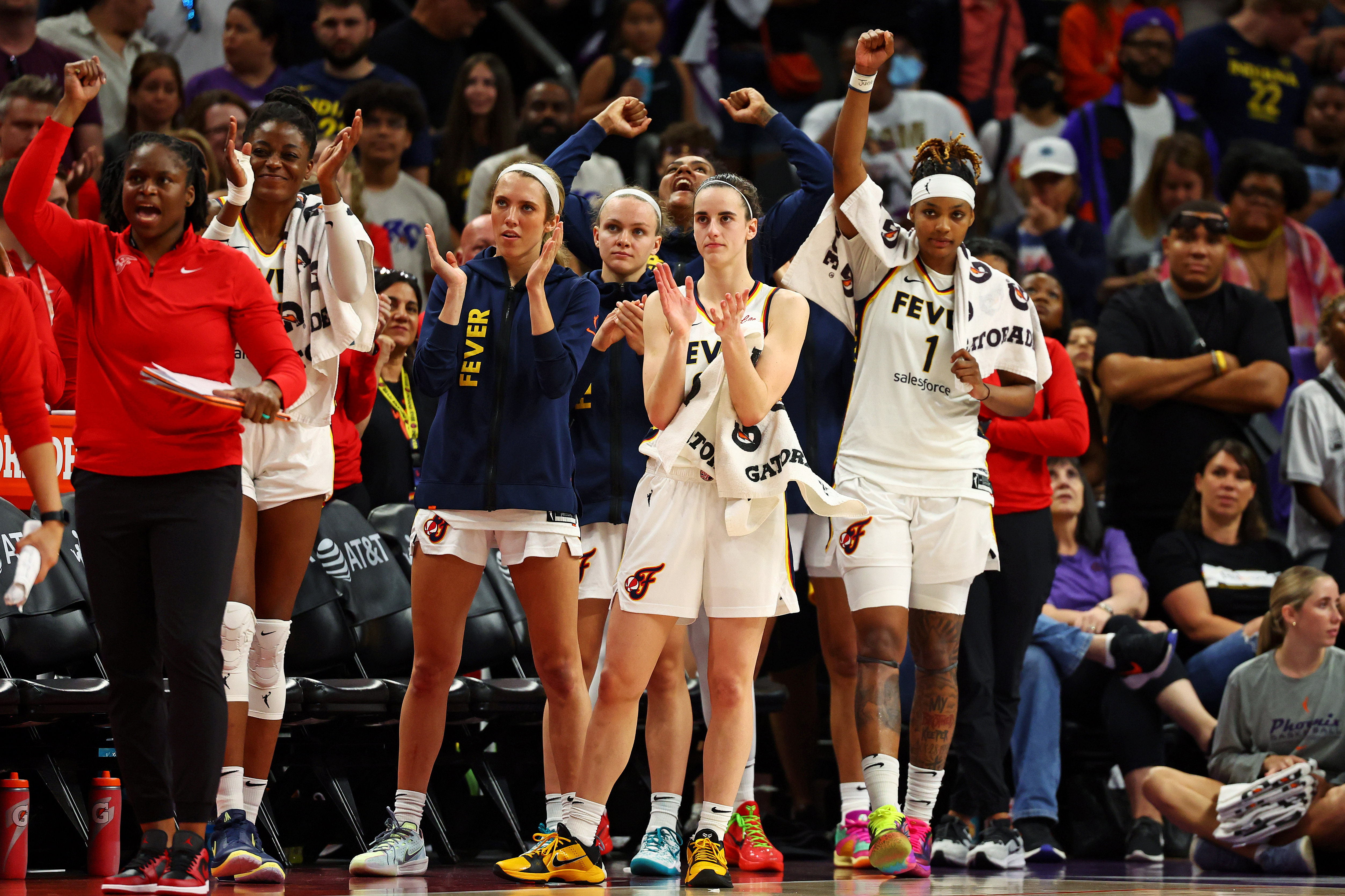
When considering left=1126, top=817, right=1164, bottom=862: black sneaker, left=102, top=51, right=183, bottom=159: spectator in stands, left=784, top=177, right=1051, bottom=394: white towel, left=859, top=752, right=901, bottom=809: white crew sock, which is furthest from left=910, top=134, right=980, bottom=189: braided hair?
left=102, top=51, right=183, bottom=159: spectator in stands

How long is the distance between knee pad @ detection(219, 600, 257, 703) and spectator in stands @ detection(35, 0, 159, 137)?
4757 mm

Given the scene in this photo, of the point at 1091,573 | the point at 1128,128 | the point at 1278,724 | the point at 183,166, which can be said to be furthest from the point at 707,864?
the point at 1128,128

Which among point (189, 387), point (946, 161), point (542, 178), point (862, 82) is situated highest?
point (862, 82)

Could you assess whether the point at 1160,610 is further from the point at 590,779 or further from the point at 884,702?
the point at 590,779

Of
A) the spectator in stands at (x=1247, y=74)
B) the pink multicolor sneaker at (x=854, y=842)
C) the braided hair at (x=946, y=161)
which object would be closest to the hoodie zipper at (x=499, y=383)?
the braided hair at (x=946, y=161)

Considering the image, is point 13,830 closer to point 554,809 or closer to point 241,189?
point 554,809

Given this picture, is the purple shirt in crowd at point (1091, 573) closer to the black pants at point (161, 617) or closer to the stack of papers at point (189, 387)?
the black pants at point (161, 617)

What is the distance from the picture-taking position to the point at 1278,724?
276 inches

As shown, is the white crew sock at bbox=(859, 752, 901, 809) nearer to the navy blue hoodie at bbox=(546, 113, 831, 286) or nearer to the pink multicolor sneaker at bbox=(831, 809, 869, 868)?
the pink multicolor sneaker at bbox=(831, 809, 869, 868)

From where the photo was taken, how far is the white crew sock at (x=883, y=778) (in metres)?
5.55

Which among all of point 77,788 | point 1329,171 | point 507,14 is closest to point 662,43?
point 507,14

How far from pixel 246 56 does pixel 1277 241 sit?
617cm

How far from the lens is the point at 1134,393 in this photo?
823cm

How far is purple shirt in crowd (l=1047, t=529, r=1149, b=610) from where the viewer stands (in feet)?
25.6
